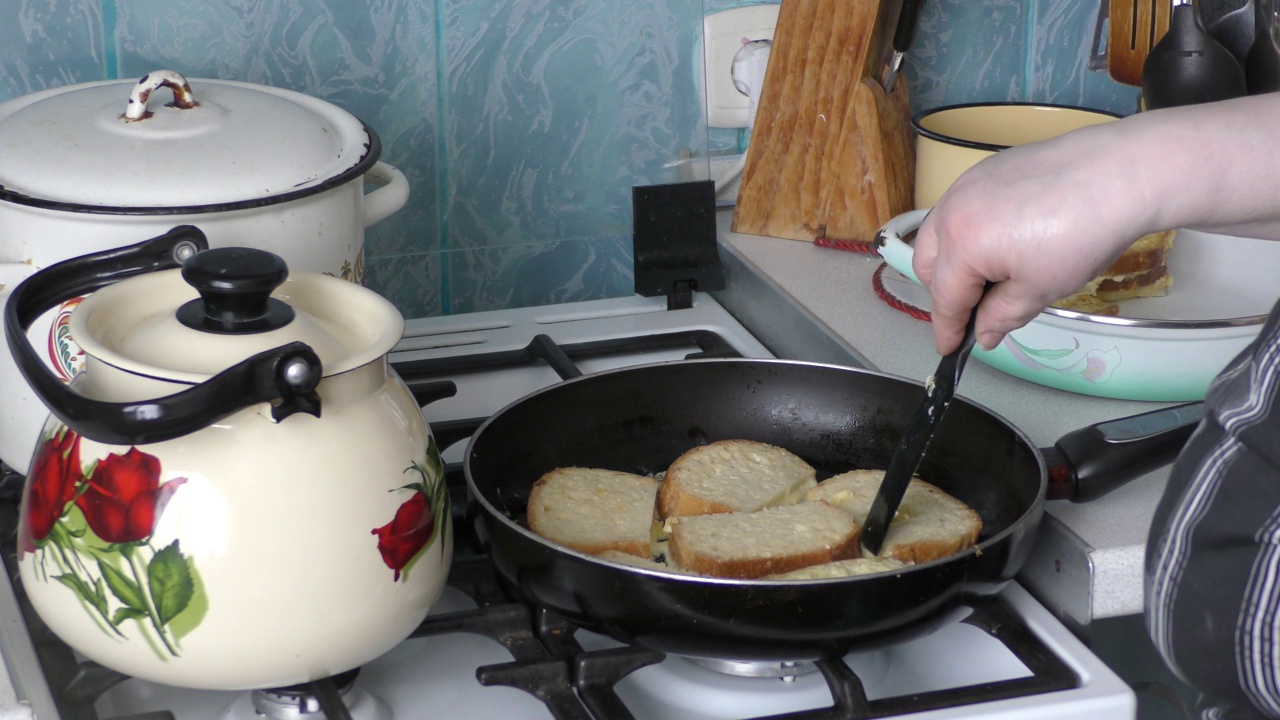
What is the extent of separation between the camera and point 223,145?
0.65m

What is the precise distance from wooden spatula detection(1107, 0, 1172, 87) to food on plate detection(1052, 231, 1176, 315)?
0.24 meters

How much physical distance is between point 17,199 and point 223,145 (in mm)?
105

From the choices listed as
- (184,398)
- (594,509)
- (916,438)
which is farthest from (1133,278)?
(184,398)

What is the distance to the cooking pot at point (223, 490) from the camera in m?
0.49

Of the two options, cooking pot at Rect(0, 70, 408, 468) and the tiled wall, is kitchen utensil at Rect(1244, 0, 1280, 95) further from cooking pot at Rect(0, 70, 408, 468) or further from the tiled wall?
cooking pot at Rect(0, 70, 408, 468)

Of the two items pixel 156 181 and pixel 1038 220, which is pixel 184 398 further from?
pixel 1038 220

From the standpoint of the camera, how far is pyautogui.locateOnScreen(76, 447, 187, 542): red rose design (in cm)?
49

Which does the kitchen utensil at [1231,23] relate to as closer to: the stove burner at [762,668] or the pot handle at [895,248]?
the pot handle at [895,248]

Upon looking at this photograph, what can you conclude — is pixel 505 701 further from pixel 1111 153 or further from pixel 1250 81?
pixel 1250 81

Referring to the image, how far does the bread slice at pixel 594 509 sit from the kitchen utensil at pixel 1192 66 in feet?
1.88

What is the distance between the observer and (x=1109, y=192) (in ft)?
1.65

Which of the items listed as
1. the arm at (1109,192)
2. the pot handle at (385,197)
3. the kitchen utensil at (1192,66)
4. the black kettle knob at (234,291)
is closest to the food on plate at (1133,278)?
the kitchen utensil at (1192,66)

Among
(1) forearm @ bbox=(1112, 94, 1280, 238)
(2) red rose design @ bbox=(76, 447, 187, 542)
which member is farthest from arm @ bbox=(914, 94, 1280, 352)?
(2) red rose design @ bbox=(76, 447, 187, 542)

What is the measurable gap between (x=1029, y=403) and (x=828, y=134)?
0.34 m
